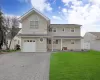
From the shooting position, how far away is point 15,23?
42.9 metres

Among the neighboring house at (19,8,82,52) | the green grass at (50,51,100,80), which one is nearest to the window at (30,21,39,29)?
the neighboring house at (19,8,82,52)

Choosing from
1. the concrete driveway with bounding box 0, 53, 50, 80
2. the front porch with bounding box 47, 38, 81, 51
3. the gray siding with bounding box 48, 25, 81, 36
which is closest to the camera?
the concrete driveway with bounding box 0, 53, 50, 80

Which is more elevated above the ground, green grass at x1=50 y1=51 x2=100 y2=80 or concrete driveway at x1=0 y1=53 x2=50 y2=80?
green grass at x1=50 y1=51 x2=100 y2=80

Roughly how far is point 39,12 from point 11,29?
46.8ft

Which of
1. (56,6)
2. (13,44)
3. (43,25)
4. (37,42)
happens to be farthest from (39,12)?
(13,44)

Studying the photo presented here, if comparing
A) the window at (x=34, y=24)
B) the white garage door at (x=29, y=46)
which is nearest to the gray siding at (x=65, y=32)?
the window at (x=34, y=24)

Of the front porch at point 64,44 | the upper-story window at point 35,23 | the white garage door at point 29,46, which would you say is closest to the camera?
the white garage door at point 29,46

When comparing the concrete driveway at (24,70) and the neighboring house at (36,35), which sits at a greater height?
the neighboring house at (36,35)

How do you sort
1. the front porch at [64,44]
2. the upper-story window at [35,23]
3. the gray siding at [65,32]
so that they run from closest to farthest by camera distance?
the upper-story window at [35,23]
the front porch at [64,44]
the gray siding at [65,32]

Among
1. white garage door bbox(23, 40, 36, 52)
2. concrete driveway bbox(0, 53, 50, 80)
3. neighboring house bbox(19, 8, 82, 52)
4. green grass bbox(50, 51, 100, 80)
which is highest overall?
neighboring house bbox(19, 8, 82, 52)

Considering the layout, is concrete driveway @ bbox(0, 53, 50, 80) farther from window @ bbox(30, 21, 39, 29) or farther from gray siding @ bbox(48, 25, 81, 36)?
gray siding @ bbox(48, 25, 81, 36)

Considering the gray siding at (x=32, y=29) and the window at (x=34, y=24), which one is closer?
the gray siding at (x=32, y=29)

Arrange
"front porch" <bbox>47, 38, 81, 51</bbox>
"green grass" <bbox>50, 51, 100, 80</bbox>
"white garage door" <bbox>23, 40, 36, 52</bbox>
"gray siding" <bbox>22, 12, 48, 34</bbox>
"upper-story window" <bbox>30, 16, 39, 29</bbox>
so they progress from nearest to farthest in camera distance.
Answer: "green grass" <bbox>50, 51, 100, 80</bbox> < "white garage door" <bbox>23, 40, 36, 52</bbox> < "gray siding" <bbox>22, 12, 48, 34</bbox> < "upper-story window" <bbox>30, 16, 39, 29</bbox> < "front porch" <bbox>47, 38, 81, 51</bbox>

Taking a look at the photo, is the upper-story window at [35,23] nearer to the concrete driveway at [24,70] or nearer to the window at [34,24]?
the window at [34,24]
